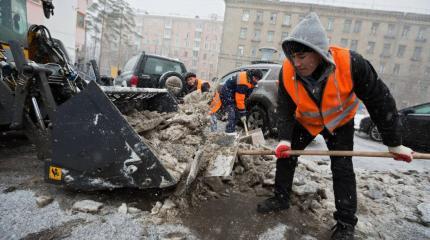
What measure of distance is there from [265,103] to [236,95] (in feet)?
2.92

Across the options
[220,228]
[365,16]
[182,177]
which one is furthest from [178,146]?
[365,16]

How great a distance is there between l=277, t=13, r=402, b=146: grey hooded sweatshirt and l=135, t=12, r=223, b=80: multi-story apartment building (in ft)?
183

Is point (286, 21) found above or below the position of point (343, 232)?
above

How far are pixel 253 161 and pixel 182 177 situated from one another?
124cm

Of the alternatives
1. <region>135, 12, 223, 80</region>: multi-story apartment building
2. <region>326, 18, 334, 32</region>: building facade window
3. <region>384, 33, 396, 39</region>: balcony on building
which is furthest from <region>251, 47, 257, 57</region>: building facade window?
<region>135, 12, 223, 80</region>: multi-story apartment building

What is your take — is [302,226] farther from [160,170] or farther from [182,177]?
[160,170]

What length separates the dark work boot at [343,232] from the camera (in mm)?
2248

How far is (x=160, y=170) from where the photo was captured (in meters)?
2.29

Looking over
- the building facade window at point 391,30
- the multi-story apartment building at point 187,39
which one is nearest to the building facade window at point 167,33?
the multi-story apartment building at point 187,39

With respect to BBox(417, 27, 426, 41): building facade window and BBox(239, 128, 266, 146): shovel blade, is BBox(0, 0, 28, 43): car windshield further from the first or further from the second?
BBox(417, 27, 426, 41): building facade window

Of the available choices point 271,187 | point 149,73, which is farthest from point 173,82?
point 271,187

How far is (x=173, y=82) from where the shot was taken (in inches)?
263

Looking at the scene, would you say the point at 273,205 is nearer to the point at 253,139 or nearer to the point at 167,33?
the point at 253,139

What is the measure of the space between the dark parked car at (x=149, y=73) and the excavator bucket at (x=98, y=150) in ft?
14.3
